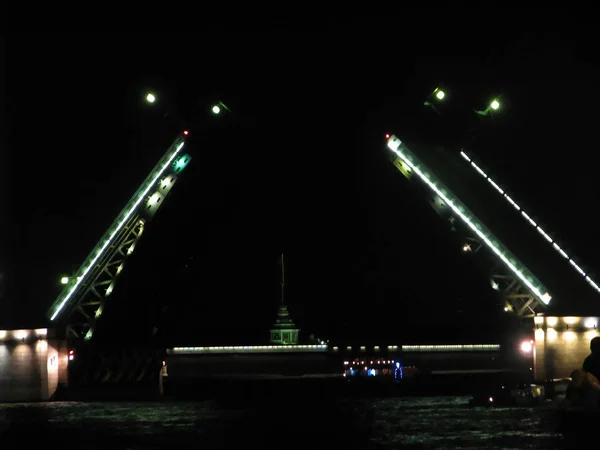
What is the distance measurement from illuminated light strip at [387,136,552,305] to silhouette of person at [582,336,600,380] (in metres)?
23.2

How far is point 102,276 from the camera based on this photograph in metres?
49.7

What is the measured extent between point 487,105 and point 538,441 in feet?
70.2

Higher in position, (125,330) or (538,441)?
(125,330)

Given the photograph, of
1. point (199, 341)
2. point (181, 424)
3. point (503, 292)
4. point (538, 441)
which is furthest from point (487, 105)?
point (199, 341)

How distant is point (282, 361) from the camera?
58031mm

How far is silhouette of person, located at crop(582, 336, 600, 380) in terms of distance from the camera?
19.5m

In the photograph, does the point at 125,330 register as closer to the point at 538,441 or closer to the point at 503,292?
the point at 503,292

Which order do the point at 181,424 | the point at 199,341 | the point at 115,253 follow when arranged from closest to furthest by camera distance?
the point at 181,424, the point at 115,253, the point at 199,341

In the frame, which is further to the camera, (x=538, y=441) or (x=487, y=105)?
Answer: (x=487, y=105)

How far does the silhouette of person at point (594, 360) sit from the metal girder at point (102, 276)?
2776cm

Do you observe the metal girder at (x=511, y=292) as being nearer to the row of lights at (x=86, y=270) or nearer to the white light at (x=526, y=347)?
the white light at (x=526, y=347)

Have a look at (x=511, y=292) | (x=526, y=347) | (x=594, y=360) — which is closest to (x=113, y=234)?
(x=511, y=292)

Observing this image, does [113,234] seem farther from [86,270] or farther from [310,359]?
[310,359]

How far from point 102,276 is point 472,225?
629 inches
